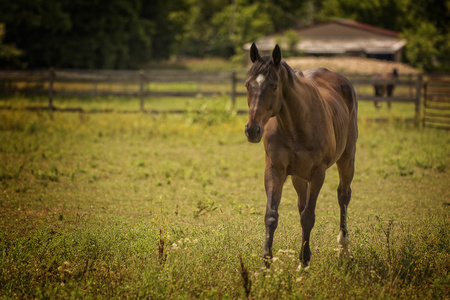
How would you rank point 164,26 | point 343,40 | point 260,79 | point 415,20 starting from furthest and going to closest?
point 415,20, point 343,40, point 164,26, point 260,79

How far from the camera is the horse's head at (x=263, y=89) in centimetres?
411

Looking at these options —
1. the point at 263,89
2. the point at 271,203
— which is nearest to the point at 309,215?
the point at 271,203

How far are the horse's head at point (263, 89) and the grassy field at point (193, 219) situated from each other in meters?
1.18

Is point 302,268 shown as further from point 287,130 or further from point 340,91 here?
point 340,91

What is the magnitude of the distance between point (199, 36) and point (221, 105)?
2222 inches

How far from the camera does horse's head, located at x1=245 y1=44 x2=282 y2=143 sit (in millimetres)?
4105

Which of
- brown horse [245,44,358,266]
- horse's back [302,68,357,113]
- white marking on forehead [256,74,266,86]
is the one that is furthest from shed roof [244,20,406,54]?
white marking on forehead [256,74,266,86]

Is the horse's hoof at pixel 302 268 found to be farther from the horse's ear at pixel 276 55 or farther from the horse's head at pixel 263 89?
the horse's ear at pixel 276 55

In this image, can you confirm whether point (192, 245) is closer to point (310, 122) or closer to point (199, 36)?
point (310, 122)

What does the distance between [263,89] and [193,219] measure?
10.4ft

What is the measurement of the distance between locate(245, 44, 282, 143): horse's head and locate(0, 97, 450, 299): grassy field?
1.18 meters

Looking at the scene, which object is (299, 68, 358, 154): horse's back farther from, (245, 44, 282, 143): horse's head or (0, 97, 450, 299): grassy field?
(245, 44, 282, 143): horse's head

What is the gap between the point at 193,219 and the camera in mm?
6895

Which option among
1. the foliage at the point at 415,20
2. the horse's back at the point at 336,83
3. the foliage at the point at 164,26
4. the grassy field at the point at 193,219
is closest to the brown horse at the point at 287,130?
the grassy field at the point at 193,219
